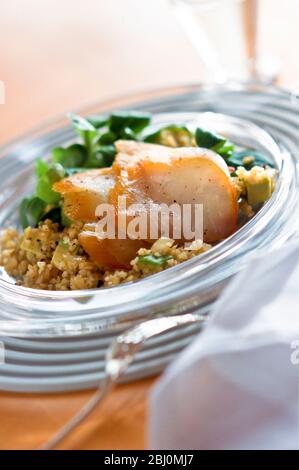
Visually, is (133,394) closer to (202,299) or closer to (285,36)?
(202,299)

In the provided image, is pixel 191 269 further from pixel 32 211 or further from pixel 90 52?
pixel 90 52

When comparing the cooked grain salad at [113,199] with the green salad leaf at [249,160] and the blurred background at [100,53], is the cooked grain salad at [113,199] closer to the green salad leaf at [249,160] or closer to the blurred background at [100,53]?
the green salad leaf at [249,160]

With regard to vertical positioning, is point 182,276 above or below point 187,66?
below

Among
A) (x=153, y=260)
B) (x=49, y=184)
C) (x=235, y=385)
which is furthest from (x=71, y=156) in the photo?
(x=235, y=385)

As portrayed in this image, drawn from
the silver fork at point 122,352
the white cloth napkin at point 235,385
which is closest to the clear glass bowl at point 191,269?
the silver fork at point 122,352

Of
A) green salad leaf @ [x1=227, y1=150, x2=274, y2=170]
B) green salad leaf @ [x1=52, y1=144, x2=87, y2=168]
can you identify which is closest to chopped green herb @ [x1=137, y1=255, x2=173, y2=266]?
green salad leaf @ [x1=227, y1=150, x2=274, y2=170]
